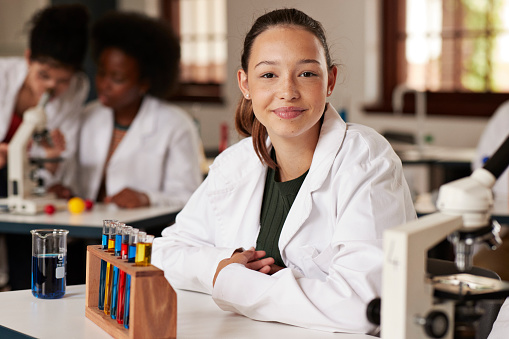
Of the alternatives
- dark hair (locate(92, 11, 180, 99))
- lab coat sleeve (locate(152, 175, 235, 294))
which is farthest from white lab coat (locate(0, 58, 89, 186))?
lab coat sleeve (locate(152, 175, 235, 294))

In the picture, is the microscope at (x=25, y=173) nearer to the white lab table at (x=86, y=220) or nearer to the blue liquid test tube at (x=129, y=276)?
the white lab table at (x=86, y=220)

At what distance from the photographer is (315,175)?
1728 millimetres

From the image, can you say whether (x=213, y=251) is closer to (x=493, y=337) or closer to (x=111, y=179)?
(x=493, y=337)

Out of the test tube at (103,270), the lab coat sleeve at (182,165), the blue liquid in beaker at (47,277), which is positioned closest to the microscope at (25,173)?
the lab coat sleeve at (182,165)

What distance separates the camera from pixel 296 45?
1720 millimetres

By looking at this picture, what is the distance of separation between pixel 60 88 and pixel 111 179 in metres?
0.50

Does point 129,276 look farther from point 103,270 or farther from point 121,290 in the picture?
point 103,270

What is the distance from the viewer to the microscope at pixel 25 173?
304 cm

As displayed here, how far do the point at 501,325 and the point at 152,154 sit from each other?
7.04ft

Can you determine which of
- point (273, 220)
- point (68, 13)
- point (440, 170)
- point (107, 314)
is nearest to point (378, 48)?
point (440, 170)

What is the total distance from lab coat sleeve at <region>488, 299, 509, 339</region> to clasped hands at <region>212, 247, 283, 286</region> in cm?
50

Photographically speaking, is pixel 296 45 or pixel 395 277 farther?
pixel 296 45

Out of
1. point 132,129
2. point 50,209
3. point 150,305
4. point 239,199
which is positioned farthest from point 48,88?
point 150,305

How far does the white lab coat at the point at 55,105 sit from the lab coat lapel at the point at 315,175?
6.88 feet
